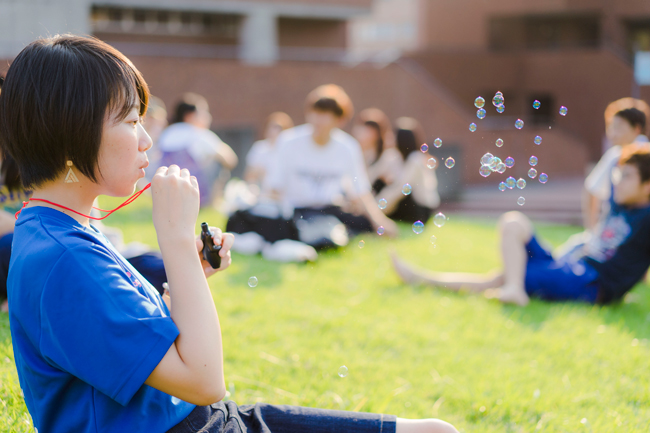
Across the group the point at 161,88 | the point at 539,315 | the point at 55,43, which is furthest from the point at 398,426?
the point at 161,88

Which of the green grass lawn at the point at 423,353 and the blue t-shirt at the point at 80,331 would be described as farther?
the green grass lawn at the point at 423,353

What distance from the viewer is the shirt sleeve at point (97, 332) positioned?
1.03 meters

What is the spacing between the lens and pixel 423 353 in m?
3.05

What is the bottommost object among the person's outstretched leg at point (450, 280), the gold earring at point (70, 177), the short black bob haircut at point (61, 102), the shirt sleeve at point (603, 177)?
the person's outstretched leg at point (450, 280)

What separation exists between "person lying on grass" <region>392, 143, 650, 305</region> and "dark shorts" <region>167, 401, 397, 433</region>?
2850 mm

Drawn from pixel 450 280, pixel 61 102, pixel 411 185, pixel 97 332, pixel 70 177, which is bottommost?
pixel 450 280

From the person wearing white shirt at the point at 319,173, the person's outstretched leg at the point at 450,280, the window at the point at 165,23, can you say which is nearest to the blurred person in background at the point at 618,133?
the person's outstretched leg at the point at 450,280

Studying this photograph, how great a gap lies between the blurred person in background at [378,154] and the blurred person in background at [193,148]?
6.82 feet

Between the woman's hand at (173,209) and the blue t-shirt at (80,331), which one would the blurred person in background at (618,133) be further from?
the blue t-shirt at (80,331)

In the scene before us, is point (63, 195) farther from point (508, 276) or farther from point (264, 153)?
point (264, 153)

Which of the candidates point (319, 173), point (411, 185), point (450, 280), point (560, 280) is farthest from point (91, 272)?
point (411, 185)

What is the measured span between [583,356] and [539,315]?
2.46ft

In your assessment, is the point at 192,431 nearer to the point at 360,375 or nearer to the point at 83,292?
the point at 83,292

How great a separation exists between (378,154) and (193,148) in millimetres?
2627
